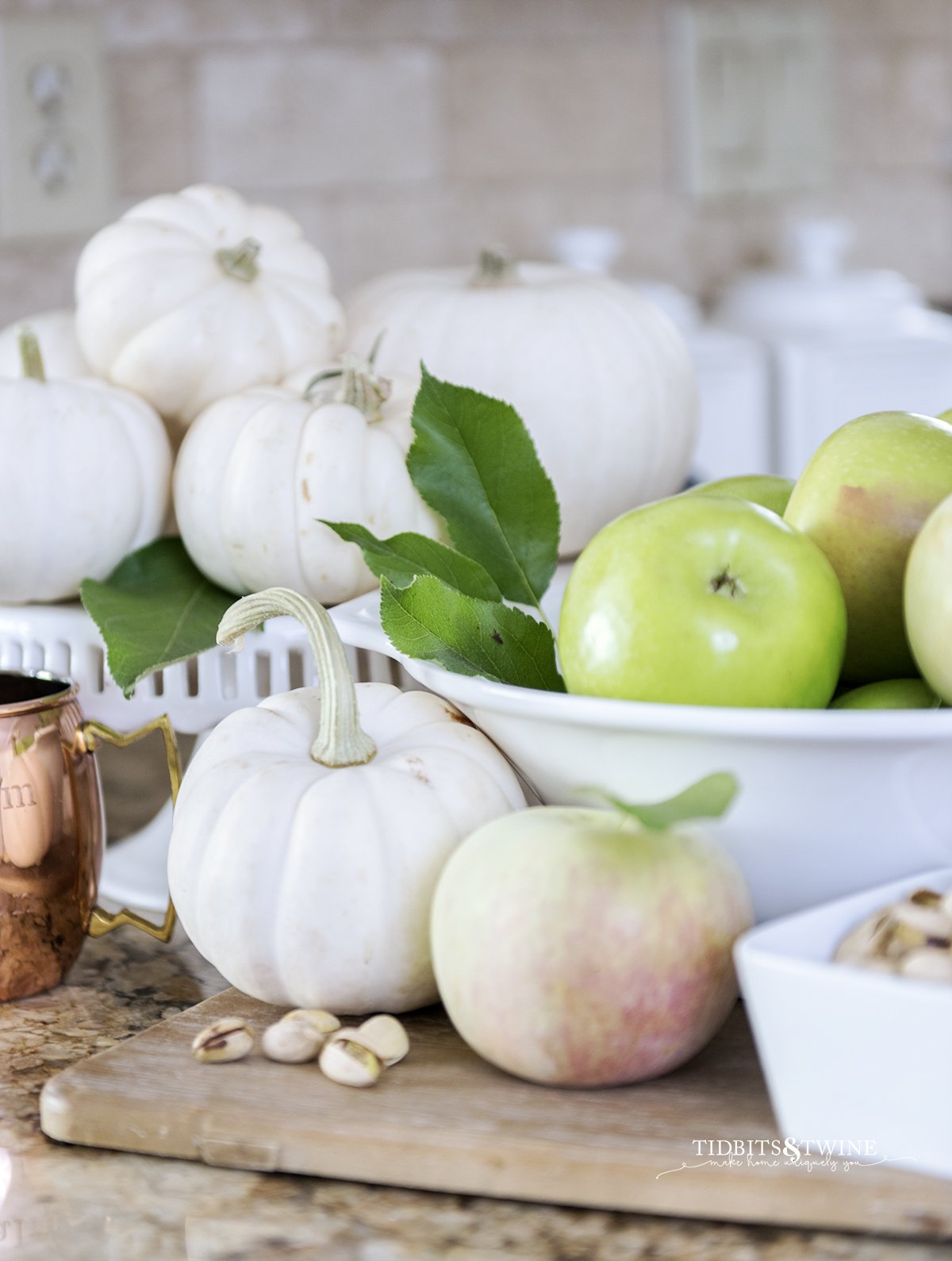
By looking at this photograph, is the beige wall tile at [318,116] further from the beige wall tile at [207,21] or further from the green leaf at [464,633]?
the green leaf at [464,633]

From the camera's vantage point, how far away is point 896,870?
497mm

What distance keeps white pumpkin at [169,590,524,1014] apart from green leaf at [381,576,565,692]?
27mm

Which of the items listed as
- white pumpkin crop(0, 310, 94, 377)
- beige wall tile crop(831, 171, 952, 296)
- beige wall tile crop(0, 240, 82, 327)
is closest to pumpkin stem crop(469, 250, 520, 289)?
white pumpkin crop(0, 310, 94, 377)

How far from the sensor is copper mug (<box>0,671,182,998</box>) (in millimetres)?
563

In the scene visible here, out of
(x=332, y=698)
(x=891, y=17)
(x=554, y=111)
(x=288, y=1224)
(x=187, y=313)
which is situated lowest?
(x=288, y=1224)

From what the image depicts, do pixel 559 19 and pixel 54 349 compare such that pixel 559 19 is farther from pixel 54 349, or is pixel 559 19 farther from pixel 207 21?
pixel 54 349

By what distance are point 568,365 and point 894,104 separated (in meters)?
1.71

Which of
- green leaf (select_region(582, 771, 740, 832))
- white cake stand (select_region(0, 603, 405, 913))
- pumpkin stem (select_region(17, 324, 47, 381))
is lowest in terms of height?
white cake stand (select_region(0, 603, 405, 913))

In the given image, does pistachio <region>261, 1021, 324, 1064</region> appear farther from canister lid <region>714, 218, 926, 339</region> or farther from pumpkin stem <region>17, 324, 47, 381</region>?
canister lid <region>714, 218, 926, 339</region>

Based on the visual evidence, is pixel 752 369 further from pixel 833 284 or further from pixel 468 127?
pixel 468 127

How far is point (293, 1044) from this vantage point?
19.1 inches

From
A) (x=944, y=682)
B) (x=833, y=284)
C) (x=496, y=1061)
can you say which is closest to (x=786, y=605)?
(x=944, y=682)

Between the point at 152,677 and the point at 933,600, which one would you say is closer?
the point at 933,600

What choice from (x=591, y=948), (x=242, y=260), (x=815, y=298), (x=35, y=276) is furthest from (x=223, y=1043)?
(x=815, y=298)
